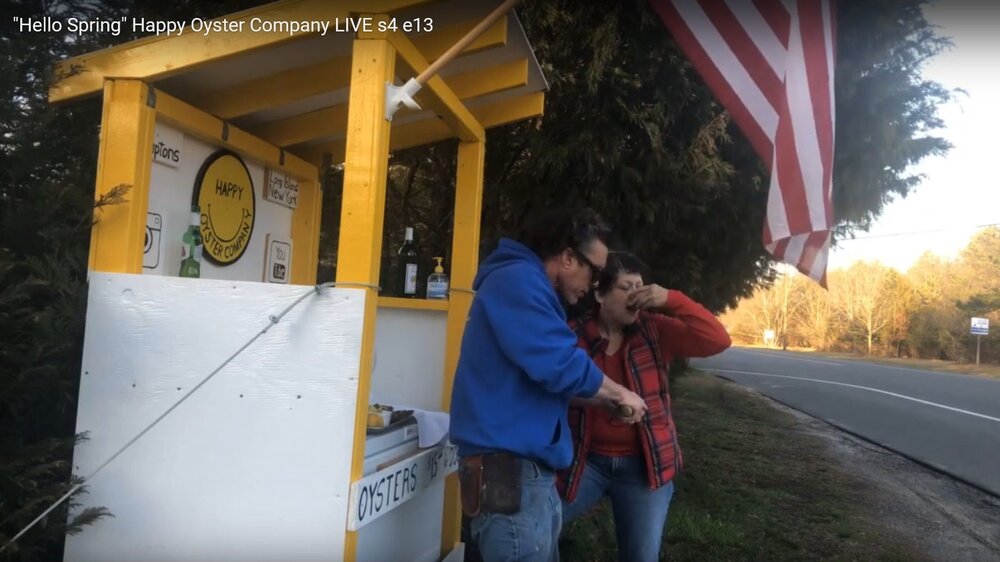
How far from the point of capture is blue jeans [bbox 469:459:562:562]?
2.39 metres

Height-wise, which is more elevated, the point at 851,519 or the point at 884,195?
the point at 884,195

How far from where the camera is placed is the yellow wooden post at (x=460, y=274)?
3.76 m

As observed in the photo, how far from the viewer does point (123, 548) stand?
8.36ft

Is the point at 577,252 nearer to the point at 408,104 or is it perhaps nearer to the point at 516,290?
the point at 516,290

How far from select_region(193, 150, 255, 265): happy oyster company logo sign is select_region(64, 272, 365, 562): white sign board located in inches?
33.1

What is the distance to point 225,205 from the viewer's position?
3.54 metres

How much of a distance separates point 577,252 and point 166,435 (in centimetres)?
149

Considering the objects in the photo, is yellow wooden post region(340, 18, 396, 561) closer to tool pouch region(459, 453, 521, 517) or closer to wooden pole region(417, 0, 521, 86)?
wooden pole region(417, 0, 521, 86)

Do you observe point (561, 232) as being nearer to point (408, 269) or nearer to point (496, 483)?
point (496, 483)

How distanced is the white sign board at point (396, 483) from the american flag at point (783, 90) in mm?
1813

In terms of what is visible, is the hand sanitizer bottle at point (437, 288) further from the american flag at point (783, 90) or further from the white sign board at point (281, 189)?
the american flag at point (783, 90)

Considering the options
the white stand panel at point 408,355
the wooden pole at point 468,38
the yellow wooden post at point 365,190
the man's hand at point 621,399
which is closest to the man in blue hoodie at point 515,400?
the man's hand at point 621,399

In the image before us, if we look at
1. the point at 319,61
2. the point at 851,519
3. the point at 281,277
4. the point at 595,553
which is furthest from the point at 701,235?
the point at 319,61

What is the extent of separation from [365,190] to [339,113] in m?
1.31
